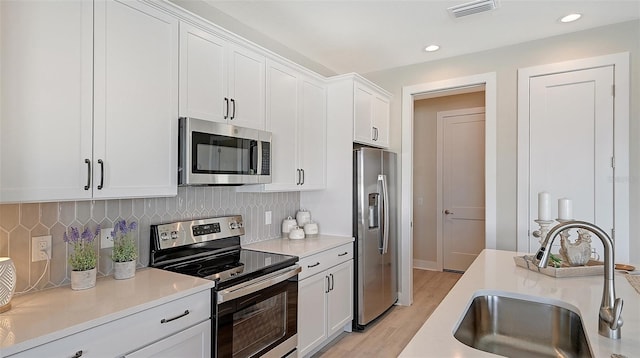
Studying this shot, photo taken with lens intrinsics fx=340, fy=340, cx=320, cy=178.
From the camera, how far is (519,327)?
4.82 ft

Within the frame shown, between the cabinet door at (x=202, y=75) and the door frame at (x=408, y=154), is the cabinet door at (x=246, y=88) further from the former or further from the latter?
the door frame at (x=408, y=154)

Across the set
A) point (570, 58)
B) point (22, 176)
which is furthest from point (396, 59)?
point (22, 176)

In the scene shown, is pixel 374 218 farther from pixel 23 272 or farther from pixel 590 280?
pixel 23 272

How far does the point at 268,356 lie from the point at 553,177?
2832mm

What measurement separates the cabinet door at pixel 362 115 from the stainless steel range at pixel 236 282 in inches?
57.7

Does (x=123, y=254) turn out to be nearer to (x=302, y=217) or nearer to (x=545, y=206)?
(x=302, y=217)

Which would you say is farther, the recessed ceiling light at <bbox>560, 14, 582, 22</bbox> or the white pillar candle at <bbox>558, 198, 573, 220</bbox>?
the recessed ceiling light at <bbox>560, 14, 582, 22</bbox>

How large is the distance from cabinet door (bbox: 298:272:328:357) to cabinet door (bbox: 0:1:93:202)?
60.9 inches

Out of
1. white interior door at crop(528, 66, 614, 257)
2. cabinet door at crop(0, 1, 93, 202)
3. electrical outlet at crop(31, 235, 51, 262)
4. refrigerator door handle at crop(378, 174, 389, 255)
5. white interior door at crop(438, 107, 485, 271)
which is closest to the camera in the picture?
cabinet door at crop(0, 1, 93, 202)

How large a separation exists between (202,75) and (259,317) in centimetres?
150

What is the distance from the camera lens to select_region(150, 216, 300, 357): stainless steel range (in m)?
1.81

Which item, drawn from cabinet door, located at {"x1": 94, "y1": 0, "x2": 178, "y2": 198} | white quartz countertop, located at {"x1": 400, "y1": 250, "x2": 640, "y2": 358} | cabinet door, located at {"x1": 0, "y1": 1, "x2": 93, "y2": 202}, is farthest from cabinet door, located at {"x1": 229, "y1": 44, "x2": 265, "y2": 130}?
white quartz countertop, located at {"x1": 400, "y1": 250, "x2": 640, "y2": 358}

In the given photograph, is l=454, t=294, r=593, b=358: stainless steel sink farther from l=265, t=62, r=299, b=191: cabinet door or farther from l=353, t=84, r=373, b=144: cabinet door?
l=353, t=84, r=373, b=144: cabinet door

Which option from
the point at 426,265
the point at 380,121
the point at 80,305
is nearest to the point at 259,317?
the point at 80,305
